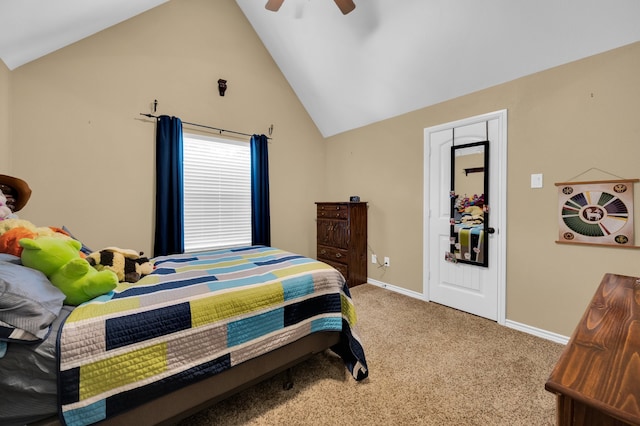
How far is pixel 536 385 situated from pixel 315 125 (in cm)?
404

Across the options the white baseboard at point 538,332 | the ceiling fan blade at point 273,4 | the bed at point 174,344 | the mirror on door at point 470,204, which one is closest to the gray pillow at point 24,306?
the bed at point 174,344

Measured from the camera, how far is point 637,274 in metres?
1.93

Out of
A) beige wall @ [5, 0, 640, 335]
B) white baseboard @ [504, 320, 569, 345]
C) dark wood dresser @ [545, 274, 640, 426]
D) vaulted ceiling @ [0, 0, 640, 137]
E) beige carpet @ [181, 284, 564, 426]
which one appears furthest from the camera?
white baseboard @ [504, 320, 569, 345]

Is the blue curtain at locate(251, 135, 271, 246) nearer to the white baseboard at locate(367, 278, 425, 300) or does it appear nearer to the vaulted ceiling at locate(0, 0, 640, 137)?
the vaulted ceiling at locate(0, 0, 640, 137)

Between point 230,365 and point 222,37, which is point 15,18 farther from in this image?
point 230,365

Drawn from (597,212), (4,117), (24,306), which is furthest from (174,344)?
(597,212)

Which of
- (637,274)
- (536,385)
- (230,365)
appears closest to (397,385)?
(536,385)

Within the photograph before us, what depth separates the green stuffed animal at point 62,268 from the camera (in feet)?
3.87

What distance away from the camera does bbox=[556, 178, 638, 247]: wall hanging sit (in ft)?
6.43

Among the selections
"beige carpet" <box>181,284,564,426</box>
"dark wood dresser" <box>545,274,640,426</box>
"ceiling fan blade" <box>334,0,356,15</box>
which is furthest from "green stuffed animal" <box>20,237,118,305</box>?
"ceiling fan blade" <box>334,0,356,15</box>

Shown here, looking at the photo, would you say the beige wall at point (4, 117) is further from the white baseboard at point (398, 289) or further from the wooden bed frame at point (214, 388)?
the white baseboard at point (398, 289)

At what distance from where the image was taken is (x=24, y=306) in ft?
3.15

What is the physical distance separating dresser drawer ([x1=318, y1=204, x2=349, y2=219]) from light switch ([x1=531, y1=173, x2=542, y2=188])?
6.44 ft

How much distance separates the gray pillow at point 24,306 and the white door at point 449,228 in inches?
124
